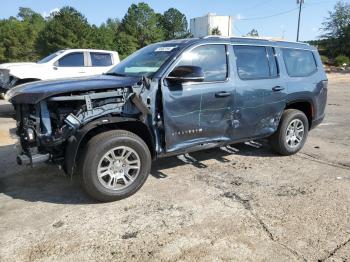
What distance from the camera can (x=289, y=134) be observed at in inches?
249

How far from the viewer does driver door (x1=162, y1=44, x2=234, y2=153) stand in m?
4.76

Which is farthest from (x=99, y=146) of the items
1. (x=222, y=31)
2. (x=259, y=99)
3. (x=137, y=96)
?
(x=222, y=31)

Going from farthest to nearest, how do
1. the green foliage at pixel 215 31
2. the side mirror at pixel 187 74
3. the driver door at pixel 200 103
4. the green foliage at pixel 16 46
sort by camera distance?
the green foliage at pixel 215 31 < the green foliage at pixel 16 46 < the driver door at pixel 200 103 < the side mirror at pixel 187 74

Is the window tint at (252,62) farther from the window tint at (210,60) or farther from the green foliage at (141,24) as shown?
the green foliage at (141,24)

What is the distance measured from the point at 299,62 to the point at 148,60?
2.65 meters

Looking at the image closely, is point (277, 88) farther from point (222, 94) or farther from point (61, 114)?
point (61, 114)

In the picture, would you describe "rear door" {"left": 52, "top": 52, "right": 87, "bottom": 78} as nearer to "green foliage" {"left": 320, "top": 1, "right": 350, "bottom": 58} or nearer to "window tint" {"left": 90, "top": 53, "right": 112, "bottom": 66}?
"window tint" {"left": 90, "top": 53, "right": 112, "bottom": 66}

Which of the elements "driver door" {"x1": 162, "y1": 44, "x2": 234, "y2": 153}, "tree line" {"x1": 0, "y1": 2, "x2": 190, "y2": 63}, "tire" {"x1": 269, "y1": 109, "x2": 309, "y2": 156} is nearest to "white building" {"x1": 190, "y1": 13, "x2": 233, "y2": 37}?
"tree line" {"x1": 0, "y1": 2, "x2": 190, "y2": 63}

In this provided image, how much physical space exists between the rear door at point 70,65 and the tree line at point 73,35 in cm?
2326

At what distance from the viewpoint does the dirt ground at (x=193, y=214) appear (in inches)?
136

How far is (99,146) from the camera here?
422 cm

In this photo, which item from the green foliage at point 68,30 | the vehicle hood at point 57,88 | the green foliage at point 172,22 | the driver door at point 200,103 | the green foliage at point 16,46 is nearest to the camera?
the vehicle hood at point 57,88

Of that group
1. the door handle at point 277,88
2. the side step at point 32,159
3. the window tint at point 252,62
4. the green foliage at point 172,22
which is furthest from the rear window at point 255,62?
the green foliage at point 172,22

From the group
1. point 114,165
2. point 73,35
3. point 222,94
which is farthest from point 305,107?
point 73,35
